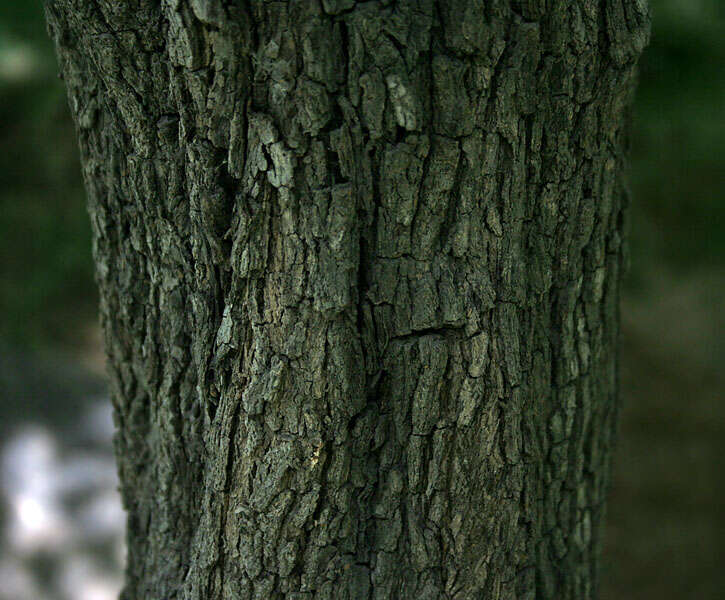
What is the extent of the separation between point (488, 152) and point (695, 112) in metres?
1.95

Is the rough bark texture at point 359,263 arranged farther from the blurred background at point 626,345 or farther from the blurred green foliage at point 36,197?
the blurred green foliage at point 36,197

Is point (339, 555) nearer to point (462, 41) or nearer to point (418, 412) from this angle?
point (418, 412)

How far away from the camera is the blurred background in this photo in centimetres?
277

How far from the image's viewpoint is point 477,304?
1.29 m

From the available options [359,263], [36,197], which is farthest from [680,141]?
[36,197]

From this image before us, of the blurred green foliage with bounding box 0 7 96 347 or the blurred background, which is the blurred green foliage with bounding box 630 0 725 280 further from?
the blurred green foliage with bounding box 0 7 96 347

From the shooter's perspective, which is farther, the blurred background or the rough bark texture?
the blurred background

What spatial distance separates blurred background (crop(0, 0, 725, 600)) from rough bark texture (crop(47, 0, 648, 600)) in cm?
150

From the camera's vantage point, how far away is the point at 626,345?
14.1 feet

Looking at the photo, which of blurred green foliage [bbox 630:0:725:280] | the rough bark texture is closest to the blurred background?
blurred green foliage [bbox 630:0:725:280]

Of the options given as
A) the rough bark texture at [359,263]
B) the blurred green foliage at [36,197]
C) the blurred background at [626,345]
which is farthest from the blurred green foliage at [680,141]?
the blurred green foliage at [36,197]

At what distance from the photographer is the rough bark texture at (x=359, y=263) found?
119 centimetres

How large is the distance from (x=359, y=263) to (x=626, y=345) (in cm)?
337

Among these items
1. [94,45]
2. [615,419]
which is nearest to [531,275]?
[615,419]
